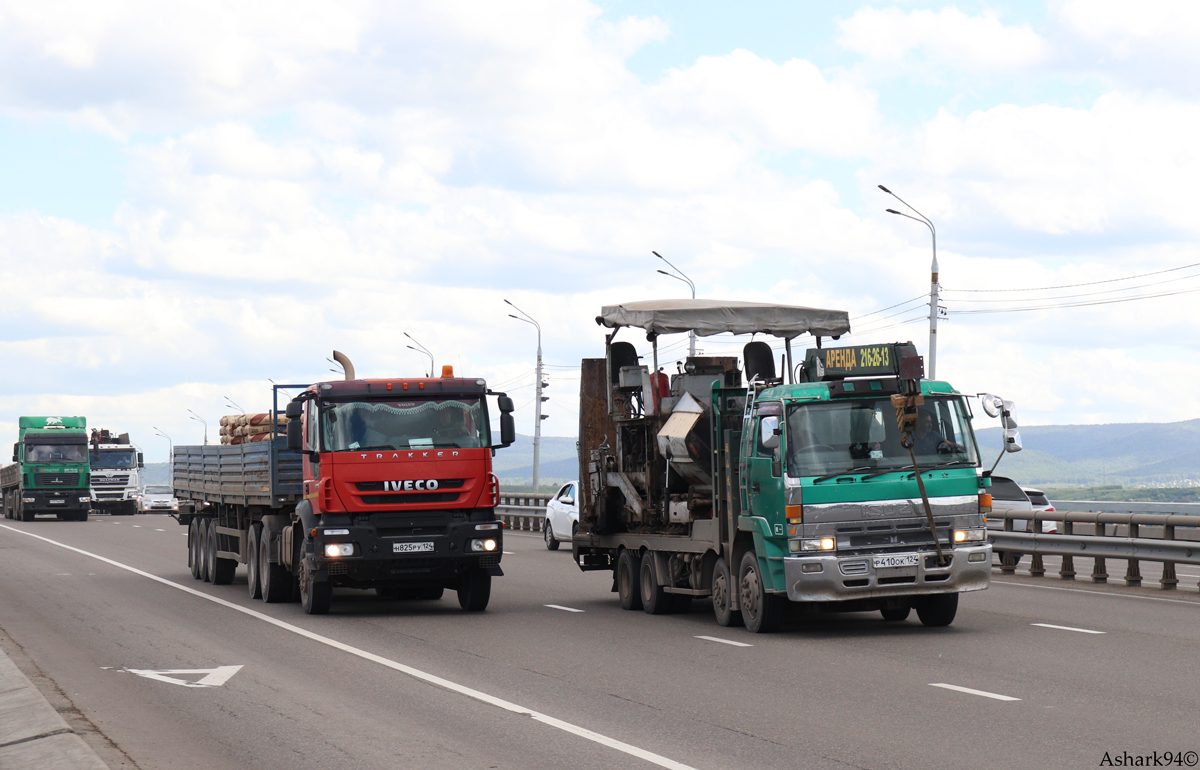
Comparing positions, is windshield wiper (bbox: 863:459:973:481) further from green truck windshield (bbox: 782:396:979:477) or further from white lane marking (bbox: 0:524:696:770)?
white lane marking (bbox: 0:524:696:770)

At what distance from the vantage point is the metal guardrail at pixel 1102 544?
63.7ft

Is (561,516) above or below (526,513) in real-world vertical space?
above

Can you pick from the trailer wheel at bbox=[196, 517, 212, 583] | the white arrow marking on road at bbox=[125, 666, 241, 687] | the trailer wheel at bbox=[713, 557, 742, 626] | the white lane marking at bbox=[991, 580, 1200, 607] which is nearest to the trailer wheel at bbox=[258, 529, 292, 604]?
the trailer wheel at bbox=[196, 517, 212, 583]

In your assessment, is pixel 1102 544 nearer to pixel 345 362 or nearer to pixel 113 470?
pixel 345 362

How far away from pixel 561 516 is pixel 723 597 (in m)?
17.2

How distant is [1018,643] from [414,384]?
25.4 feet

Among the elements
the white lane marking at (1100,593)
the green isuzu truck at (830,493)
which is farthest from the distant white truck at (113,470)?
the green isuzu truck at (830,493)

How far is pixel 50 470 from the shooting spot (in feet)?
174

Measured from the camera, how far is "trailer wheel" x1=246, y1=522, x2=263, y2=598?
66.3 feet

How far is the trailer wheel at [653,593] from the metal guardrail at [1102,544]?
22.6 feet

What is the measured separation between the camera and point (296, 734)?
9.25 meters

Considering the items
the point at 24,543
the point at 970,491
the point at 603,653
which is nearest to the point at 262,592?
the point at 603,653

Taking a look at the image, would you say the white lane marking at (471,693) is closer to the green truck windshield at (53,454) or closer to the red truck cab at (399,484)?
the red truck cab at (399,484)

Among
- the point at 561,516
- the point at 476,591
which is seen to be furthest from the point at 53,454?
the point at 476,591
